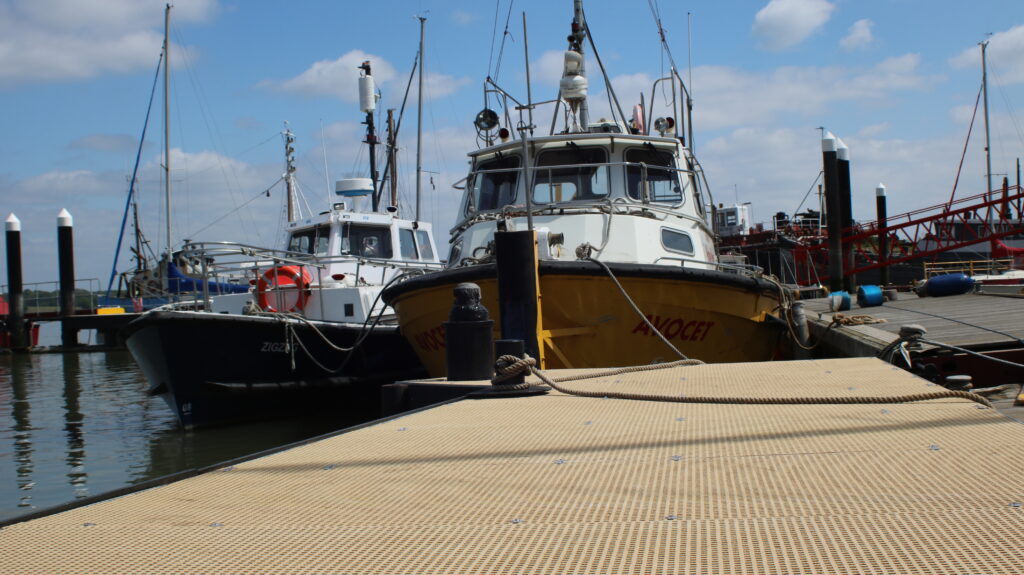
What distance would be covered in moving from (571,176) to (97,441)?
6.37m

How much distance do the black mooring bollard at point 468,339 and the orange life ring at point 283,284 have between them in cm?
567

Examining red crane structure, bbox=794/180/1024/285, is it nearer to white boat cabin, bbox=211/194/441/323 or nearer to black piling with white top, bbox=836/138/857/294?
black piling with white top, bbox=836/138/857/294

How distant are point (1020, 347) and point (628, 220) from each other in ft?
12.2

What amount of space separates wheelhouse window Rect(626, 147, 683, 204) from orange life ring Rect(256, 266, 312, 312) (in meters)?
4.50

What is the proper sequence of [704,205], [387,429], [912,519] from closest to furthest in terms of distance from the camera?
[912,519] < [387,429] < [704,205]

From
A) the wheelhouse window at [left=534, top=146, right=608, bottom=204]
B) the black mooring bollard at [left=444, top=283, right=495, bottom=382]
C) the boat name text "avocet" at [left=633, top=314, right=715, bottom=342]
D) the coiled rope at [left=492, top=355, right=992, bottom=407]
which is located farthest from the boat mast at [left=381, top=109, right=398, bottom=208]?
the coiled rope at [left=492, top=355, right=992, bottom=407]

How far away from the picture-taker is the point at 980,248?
38844 millimetres

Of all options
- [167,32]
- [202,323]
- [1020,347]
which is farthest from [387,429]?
[167,32]

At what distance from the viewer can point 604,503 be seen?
218 cm

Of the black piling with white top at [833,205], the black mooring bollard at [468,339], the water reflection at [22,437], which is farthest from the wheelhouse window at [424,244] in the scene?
the black piling with white top at [833,205]

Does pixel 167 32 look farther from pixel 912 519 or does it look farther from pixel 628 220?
pixel 912 519

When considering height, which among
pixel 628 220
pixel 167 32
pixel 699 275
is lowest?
pixel 699 275

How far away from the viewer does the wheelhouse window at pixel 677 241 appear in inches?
341

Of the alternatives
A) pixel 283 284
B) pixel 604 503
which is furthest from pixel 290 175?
pixel 604 503
